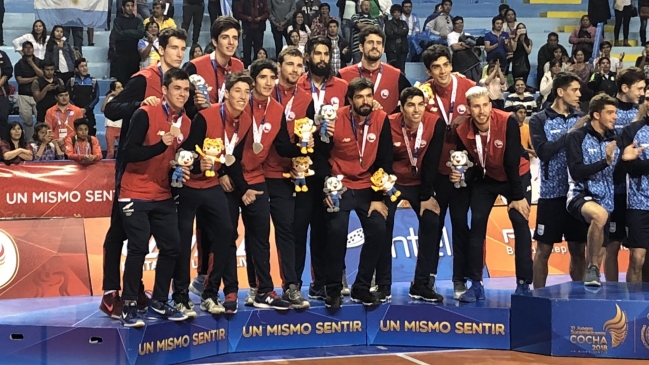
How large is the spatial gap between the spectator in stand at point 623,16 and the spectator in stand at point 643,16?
7.8 inches

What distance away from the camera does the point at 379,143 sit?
27.8 ft

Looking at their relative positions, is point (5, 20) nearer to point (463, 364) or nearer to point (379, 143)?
point (379, 143)

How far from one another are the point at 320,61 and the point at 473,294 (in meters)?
2.50

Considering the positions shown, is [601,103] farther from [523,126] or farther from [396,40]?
[396,40]

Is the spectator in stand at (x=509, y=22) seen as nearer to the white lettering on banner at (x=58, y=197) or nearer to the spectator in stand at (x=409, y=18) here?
the spectator in stand at (x=409, y=18)

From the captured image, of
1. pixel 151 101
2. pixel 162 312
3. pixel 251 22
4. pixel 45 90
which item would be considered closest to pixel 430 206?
pixel 162 312

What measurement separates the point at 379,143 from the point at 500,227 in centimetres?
376

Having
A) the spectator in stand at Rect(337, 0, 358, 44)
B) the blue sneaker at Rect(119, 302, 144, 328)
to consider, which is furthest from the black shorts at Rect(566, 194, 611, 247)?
the spectator in stand at Rect(337, 0, 358, 44)

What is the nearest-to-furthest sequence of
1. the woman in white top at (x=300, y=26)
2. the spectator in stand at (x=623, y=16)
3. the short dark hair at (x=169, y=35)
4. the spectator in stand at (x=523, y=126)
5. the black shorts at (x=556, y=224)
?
the short dark hair at (x=169, y=35) → the black shorts at (x=556, y=224) → the spectator in stand at (x=523, y=126) → the woman in white top at (x=300, y=26) → the spectator in stand at (x=623, y=16)

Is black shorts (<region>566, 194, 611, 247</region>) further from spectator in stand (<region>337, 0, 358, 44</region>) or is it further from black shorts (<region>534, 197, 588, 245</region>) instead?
spectator in stand (<region>337, 0, 358, 44</region>)

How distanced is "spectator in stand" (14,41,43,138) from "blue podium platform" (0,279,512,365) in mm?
6577

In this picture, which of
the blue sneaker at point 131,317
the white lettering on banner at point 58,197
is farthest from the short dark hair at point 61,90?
the blue sneaker at point 131,317

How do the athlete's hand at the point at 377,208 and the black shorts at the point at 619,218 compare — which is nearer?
the athlete's hand at the point at 377,208

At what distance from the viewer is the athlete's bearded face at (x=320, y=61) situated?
852 centimetres
